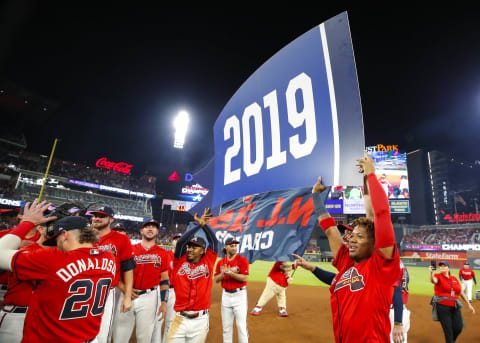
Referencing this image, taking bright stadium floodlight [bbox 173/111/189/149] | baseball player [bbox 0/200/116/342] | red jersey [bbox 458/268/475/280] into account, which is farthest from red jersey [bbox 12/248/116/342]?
bright stadium floodlight [bbox 173/111/189/149]

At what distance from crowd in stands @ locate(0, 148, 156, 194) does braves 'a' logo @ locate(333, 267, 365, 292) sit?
154 ft

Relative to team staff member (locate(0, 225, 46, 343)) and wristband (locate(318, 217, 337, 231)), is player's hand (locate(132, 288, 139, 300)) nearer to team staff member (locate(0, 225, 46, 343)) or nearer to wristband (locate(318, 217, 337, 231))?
team staff member (locate(0, 225, 46, 343))

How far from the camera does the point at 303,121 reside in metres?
2.08

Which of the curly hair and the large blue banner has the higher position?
the large blue banner

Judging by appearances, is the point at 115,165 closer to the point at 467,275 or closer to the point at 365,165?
the point at 467,275

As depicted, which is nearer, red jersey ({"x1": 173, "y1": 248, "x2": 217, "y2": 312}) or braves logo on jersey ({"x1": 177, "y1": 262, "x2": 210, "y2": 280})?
red jersey ({"x1": 173, "y1": 248, "x2": 217, "y2": 312})

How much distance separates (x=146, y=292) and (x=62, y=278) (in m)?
3.08

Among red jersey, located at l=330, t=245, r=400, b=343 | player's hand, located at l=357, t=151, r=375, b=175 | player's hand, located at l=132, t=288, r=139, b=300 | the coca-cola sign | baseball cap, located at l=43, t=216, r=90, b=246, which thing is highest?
the coca-cola sign

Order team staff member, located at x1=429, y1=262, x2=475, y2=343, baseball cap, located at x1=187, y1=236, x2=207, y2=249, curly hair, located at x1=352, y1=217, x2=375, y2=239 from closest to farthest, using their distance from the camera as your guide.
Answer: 1. curly hair, located at x1=352, y1=217, x2=375, y2=239
2. baseball cap, located at x1=187, y1=236, x2=207, y2=249
3. team staff member, located at x1=429, y1=262, x2=475, y2=343

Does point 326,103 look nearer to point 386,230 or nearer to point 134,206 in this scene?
point 386,230

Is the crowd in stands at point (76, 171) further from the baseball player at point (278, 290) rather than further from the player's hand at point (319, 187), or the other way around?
the player's hand at point (319, 187)

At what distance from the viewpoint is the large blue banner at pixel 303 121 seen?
74.9 inches

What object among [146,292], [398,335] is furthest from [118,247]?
[398,335]

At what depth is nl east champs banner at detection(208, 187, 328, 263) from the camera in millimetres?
1817
